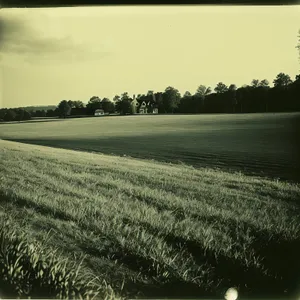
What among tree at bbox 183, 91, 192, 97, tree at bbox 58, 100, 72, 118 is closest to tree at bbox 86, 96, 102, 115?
tree at bbox 58, 100, 72, 118

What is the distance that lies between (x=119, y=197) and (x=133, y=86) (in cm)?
62

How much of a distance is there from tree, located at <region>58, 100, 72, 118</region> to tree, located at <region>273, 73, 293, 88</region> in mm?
1143

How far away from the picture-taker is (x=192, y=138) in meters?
1.64

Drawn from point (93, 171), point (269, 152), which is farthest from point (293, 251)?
point (93, 171)

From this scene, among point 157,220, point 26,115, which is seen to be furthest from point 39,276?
point 26,115

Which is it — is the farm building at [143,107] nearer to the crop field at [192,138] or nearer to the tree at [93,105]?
the crop field at [192,138]

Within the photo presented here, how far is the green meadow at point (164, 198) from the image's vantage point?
1400 mm

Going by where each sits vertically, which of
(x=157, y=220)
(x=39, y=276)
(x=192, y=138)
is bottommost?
(x=39, y=276)

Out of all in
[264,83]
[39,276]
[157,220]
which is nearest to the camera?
[39,276]

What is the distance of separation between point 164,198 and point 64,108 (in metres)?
0.76

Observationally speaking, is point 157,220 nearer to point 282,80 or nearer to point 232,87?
point 232,87

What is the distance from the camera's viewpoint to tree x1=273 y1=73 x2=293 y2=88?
1.56 m

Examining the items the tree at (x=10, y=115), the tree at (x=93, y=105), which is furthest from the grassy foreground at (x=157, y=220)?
the tree at (x=93, y=105)

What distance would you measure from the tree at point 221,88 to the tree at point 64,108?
Answer: 32.8 inches
